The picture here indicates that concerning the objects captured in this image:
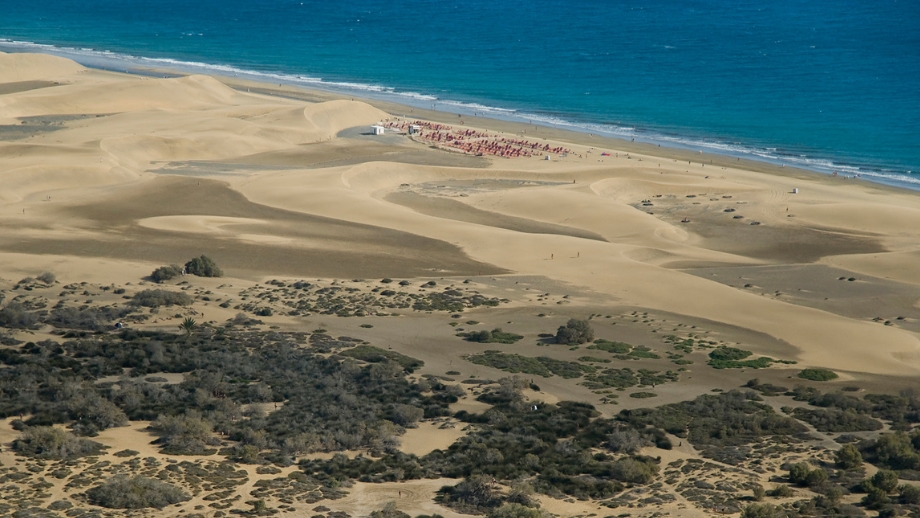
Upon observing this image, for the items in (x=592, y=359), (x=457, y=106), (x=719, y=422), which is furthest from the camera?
(x=457, y=106)

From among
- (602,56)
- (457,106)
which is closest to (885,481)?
(457,106)

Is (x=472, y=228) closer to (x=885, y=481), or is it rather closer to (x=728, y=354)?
(x=728, y=354)

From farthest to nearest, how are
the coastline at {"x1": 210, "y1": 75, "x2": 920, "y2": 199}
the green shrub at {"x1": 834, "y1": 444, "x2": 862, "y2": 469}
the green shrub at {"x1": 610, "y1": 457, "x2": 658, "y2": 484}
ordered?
the coastline at {"x1": 210, "y1": 75, "x2": 920, "y2": 199} → the green shrub at {"x1": 834, "y1": 444, "x2": 862, "y2": 469} → the green shrub at {"x1": 610, "y1": 457, "x2": 658, "y2": 484}

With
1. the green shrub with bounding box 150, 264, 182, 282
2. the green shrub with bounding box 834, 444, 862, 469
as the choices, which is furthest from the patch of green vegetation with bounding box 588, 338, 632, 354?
the green shrub with bounding box 150, 264, 182, 282

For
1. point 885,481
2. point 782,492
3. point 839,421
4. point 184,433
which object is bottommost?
point 184,433

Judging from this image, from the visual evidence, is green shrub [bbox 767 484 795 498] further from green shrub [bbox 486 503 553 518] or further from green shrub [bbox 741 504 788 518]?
green shrub [bbox 486 503 553 518]

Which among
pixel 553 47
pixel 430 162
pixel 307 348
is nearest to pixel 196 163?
pixel 430 162

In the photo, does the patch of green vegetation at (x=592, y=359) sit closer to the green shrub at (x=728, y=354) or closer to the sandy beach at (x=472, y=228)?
the sandy beach at (x=472, y=228)
